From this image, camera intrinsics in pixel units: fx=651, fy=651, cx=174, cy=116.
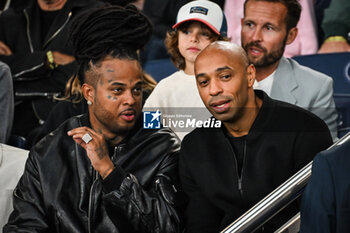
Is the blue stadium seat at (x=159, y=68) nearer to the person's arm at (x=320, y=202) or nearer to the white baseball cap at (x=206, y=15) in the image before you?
the white baseball cap at (x=206, y=15)

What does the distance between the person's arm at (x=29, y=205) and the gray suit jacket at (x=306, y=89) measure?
2.96 ft

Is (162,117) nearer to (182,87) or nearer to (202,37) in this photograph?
(182,87)

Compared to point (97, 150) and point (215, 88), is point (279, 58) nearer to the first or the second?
point (215, 88)

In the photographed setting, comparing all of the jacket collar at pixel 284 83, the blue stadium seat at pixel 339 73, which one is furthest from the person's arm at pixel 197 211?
the blue stadium seat at pixel 339 73

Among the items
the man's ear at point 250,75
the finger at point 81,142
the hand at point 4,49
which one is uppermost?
the man's ear at point 250,75

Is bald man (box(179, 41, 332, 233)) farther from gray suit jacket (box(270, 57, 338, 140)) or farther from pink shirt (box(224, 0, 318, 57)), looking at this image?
pink shirt (box(224, 0, 318, 57))

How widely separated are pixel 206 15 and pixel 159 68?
0.35m

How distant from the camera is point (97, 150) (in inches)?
79.9

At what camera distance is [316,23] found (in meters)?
2.63

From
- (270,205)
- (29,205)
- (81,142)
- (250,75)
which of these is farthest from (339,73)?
(29,205)

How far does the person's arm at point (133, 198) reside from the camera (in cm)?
196

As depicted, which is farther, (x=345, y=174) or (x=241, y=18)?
(x=241, y=18)

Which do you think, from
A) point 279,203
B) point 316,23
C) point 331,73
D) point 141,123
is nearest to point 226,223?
point 279,203

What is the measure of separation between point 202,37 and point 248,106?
1.55 ft
